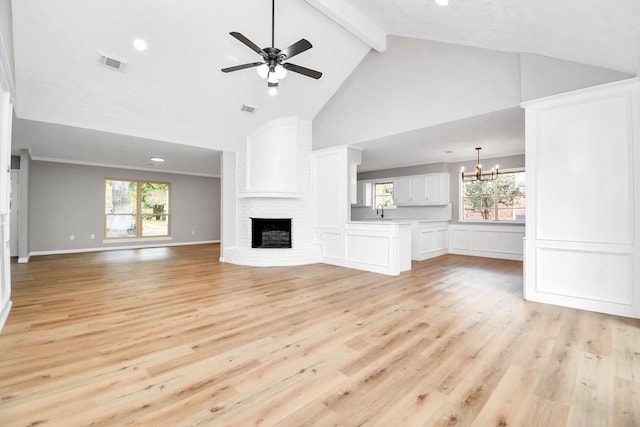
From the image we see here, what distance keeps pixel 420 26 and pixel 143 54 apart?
12.9ft

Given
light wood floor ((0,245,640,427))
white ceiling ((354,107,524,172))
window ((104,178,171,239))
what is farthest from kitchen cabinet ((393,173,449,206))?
window ((104,178,171,239))

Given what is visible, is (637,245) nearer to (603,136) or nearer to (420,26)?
(603,136)

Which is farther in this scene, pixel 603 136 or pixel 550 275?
pixel 550 275

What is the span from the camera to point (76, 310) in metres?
3.18

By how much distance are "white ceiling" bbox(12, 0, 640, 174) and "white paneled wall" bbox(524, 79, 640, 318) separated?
19.7 inches

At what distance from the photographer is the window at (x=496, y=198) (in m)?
6.92

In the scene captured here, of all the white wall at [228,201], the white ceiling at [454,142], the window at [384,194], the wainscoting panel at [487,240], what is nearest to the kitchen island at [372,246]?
the white ceiling at [454,142]

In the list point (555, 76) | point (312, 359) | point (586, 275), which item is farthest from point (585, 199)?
point (312, 359)

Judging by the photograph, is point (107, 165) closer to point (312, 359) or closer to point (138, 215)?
point (138, 215)

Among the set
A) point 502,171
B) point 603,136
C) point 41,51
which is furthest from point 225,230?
point 502,171

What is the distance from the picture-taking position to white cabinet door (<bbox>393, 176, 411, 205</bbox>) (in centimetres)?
823

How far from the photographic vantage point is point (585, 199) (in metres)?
3.14

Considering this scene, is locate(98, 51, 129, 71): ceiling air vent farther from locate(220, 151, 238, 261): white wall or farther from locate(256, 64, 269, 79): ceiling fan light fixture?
locate(220, 151, 238, 261): white wall

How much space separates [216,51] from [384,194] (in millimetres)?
6207
